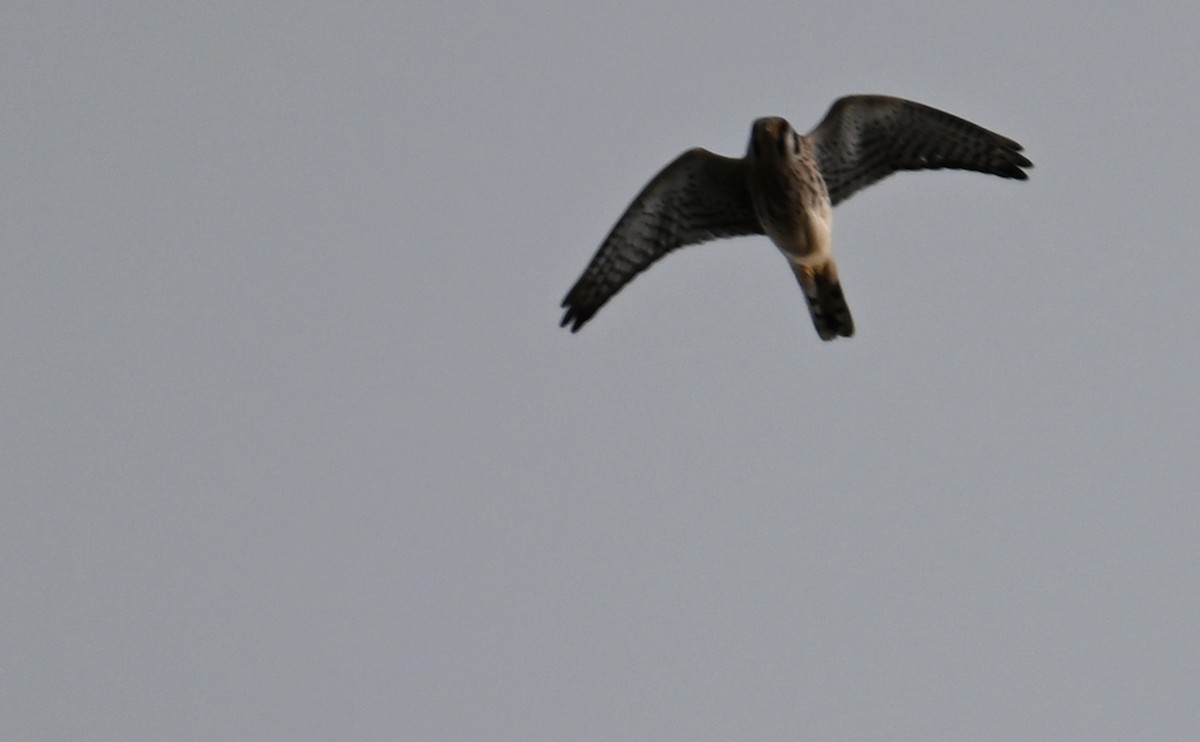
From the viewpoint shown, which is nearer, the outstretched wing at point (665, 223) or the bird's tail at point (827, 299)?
the bird's tail at point (827, 299)

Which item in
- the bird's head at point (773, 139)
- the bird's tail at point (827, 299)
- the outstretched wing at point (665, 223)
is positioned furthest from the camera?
the outstretched wing at point (665, 223)

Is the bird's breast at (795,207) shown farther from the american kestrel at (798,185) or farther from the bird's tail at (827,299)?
the bird's tail at (827,299)

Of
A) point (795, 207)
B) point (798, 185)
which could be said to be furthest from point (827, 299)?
point (798, 185)

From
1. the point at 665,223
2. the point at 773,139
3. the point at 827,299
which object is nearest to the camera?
the point at 773,139

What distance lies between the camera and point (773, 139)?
46.1 ft

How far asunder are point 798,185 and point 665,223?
3.40 ft

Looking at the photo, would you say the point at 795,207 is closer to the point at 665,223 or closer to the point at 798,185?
the point at 798,185

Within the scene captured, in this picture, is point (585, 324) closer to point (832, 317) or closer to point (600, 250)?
point (600, 250)

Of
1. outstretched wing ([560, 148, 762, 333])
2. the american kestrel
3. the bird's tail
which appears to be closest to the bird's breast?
the american kestrel

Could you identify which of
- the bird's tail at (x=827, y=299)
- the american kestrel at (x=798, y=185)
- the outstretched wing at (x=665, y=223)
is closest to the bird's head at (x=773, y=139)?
the american kestrel at (x=798, y=185)

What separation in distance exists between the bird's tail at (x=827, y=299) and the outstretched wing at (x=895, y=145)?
1.76ft

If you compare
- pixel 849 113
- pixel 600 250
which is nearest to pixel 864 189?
pixel 849 113

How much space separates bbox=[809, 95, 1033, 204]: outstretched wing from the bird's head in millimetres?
387

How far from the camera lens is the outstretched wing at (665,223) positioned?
14578mm
